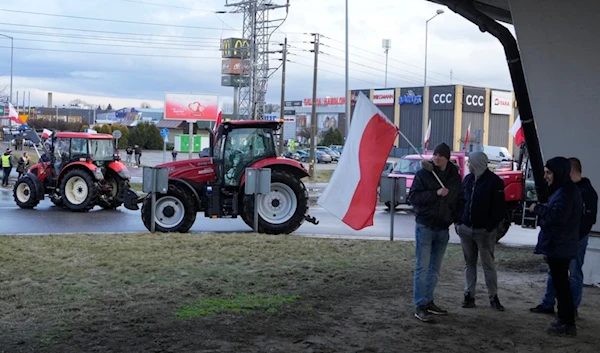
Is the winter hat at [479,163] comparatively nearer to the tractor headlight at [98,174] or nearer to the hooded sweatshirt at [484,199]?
the hooded sweatshirt at [484,199]

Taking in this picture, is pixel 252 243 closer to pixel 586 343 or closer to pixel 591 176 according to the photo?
pixel 591 176

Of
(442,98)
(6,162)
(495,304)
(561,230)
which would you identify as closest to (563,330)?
(561,230)

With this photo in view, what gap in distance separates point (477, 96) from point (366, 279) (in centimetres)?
6672

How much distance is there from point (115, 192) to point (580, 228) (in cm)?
1546

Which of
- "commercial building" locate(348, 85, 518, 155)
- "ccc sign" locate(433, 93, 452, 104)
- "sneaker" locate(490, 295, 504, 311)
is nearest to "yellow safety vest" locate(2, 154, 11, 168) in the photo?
"sneaker" locate(490, 295, 504, 311)

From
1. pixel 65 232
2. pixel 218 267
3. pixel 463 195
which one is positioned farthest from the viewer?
pixel 65 232

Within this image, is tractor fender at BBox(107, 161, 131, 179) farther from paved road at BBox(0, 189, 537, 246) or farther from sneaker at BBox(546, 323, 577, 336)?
sneaker at BBox(546, 323, 577, 336)

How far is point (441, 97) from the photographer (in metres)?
72.8

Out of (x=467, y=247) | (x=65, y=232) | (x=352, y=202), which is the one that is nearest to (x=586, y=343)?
(x=467, y=247)

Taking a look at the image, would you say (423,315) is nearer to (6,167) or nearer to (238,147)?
(238,147)

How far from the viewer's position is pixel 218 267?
988 cm

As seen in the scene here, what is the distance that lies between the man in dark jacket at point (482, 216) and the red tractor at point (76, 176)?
13.3m

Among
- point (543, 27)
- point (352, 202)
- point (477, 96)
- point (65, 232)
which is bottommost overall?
point (65, 232)

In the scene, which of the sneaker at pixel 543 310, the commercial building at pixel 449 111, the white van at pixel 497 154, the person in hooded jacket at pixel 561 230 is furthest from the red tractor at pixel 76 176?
the commercial building at pixel 449 111
